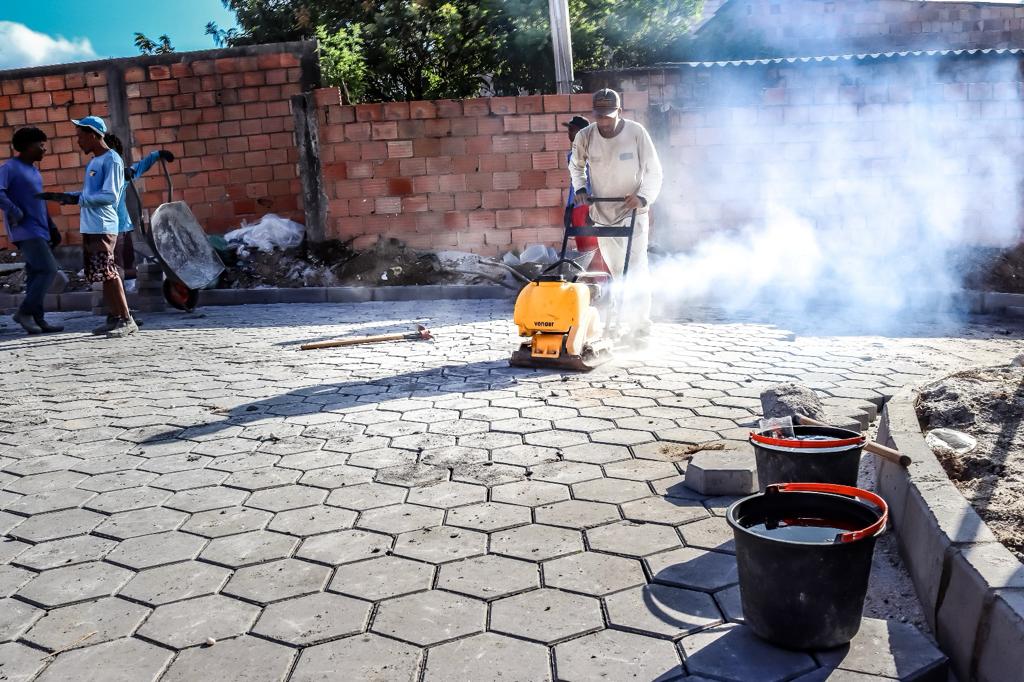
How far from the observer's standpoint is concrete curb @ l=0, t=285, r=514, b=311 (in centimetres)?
1042

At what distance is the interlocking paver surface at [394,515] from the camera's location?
2396 mm

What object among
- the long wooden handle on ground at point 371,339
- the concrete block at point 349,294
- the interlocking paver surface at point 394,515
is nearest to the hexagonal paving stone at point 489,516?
the interlocking paver surface at point 394,515

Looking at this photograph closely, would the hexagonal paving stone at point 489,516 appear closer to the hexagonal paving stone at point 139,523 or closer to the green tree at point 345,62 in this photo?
the hexagonal paving stone at point 139,523

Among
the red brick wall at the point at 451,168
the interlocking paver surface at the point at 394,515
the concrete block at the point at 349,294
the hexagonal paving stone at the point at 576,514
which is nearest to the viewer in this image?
the interlocking paver surface at the point at 394,515

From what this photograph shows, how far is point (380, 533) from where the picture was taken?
3.19 m

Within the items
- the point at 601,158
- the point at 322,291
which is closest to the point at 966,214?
the point at 601,158

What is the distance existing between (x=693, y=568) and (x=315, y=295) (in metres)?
8.63

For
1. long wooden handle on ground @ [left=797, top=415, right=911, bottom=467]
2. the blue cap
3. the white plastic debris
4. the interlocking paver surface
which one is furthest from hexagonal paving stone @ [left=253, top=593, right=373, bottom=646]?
the blue cap

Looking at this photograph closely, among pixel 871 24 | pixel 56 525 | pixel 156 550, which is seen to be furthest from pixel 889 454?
pixel 871 24

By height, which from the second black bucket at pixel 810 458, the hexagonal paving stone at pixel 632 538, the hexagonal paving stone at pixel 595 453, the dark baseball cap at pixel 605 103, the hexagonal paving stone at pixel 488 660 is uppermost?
the dark baseball cap at pixel 605 103

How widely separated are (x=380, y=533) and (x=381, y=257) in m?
8.31

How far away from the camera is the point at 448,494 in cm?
357

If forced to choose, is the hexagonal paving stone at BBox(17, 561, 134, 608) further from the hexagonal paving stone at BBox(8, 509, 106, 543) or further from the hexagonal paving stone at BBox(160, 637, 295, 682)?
the hexagonal paving stone at BBox(160, 637, 295, 682)

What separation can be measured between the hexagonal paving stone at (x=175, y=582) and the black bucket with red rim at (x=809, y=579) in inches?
70.0
